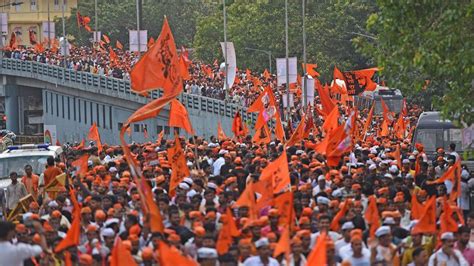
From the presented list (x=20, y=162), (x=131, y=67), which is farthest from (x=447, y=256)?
(x=131, y=67)

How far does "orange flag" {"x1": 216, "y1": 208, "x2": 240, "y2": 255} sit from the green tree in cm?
478

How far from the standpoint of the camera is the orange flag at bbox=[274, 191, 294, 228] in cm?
1702

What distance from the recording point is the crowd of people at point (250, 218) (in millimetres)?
14984

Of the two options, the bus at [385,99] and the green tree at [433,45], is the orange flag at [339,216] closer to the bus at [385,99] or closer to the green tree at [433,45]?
the green tree at [433,45]

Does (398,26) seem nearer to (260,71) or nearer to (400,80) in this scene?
(400,80)

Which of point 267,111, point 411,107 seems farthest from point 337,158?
point 411,107

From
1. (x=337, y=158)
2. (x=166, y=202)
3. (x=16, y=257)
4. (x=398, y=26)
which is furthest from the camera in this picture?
(x=337, y=158)

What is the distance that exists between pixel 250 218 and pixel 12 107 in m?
61.3

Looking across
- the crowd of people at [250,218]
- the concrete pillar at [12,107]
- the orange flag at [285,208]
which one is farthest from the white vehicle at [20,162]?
the concrete pillar at [12,107]

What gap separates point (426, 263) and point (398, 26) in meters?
6.02

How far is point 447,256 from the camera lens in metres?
15.1

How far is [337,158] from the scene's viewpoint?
2386 centimetres

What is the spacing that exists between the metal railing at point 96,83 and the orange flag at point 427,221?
3743 cm

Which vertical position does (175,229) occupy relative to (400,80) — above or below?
below
